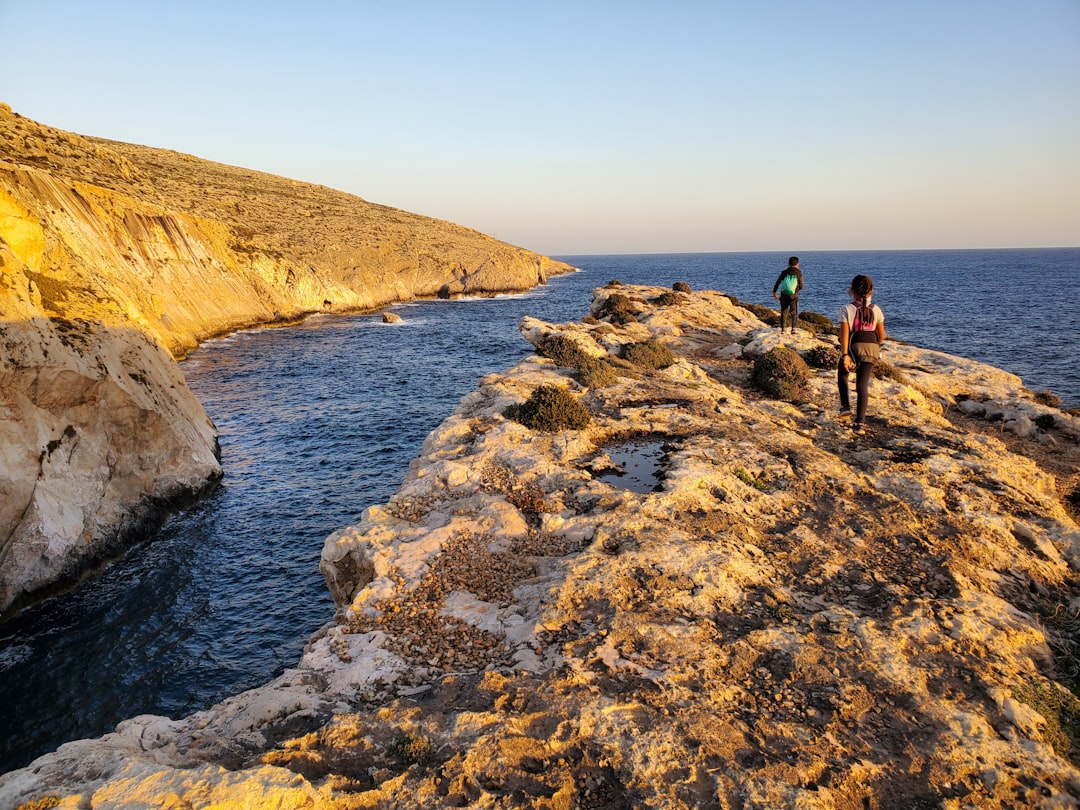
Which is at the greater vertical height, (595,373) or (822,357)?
(822,357)

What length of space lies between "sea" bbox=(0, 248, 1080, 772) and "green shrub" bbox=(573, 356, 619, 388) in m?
8.95

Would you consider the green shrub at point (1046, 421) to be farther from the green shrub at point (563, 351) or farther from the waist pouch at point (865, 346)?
the green shrub at point (563, 351)

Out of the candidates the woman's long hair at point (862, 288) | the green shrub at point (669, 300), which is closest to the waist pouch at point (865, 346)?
the woman's long hair at point (862, 288)

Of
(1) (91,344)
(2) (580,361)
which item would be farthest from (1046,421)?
(1) (91,344)

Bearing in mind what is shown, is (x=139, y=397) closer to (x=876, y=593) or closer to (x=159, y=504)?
(x=159, y=504)

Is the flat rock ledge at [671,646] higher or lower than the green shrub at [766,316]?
lower

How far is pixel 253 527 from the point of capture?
2050 centimetres

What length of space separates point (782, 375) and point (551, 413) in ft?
31.5

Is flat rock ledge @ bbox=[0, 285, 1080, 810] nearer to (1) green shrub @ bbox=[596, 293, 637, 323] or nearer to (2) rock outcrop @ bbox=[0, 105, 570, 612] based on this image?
(2) rock outcrop @ bbox=[0, 105, 570, 612]

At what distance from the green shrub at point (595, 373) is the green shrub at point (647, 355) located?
153cm

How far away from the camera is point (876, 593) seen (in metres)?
9.79

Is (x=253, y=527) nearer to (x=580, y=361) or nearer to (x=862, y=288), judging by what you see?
(x=580, y=361)

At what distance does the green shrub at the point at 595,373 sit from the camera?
20.9 m

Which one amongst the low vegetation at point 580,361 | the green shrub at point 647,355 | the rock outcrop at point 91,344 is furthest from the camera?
the green shrub at point 647,355
